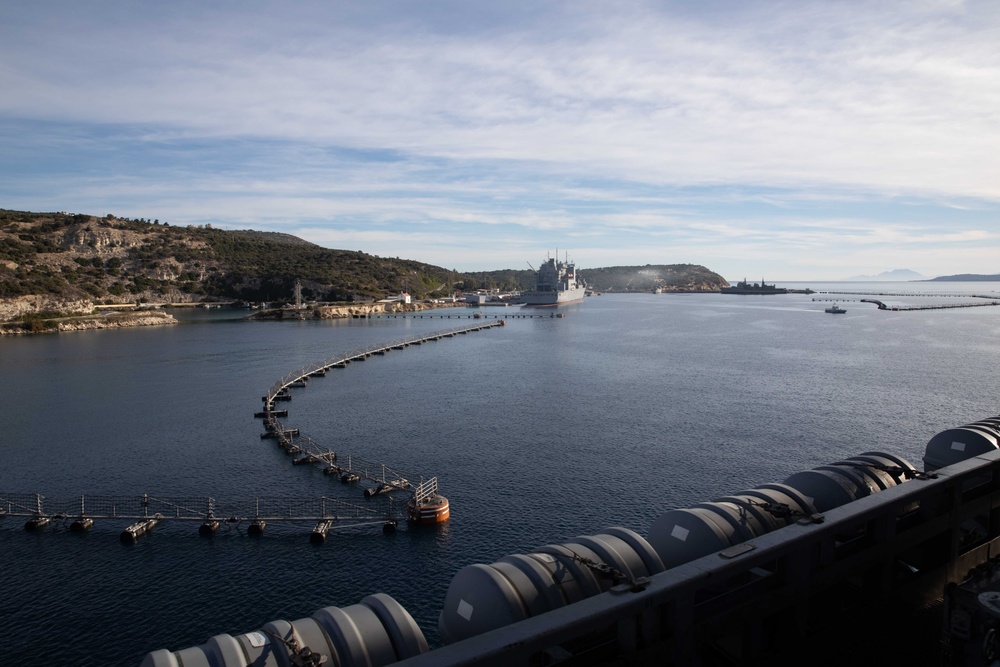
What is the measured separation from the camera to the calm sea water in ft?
79.1

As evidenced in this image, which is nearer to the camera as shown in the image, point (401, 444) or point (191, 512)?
point (191, 512)

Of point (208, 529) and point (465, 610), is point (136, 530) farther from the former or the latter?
point (465, 610)

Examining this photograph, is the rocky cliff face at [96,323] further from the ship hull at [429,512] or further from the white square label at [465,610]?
the white square label at [465,610]

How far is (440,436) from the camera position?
153 feet

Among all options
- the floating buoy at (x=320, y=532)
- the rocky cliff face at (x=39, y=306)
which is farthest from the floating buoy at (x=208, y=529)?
the rocky cliff face at (x=39, y=306)

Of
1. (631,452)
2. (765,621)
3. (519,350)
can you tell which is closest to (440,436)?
(631,452)

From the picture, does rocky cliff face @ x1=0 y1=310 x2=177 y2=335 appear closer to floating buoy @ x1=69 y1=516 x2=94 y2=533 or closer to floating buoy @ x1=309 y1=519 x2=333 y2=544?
floating buoy @ x1=69 y1=516 x2=94 y2=533

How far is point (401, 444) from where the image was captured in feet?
147

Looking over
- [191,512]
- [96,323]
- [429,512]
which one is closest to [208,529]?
[191,512]

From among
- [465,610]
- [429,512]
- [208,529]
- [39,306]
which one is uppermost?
[39,306]

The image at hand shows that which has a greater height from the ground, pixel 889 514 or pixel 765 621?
pixel 889 514

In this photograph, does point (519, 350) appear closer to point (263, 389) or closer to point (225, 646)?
point (263, 389)

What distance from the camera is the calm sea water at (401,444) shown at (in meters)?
24.1

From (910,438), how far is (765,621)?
36.6 meters
